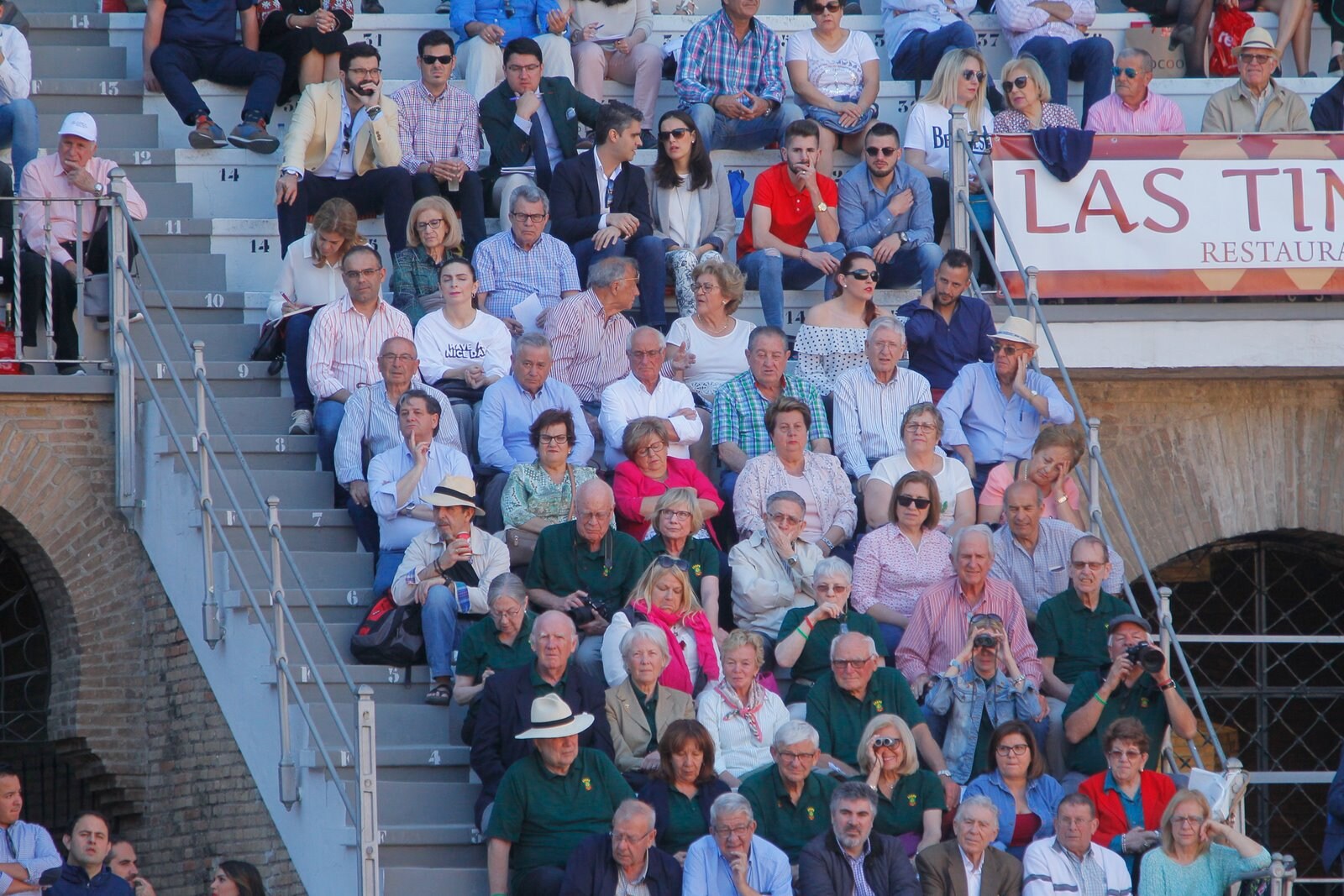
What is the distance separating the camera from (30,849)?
10.9 metres

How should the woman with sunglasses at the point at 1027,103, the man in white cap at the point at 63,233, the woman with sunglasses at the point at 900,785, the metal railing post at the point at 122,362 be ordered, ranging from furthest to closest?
the woman with sunglasses at the point at 1027,103 → the man in white cap at the point at 63,233 → the metal railing post at the point at 122,362 → the woman with sunglasses at the point at 900,785

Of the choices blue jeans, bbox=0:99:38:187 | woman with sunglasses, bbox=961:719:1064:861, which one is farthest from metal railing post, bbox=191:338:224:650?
woman with sunglasses, bbox=961:719:1064:861

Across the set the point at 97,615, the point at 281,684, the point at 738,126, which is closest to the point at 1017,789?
the point at 281,684

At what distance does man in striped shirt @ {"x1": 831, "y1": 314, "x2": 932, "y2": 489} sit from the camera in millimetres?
12148

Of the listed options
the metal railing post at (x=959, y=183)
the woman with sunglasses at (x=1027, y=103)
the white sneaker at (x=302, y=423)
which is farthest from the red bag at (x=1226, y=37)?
the white sneaker at (x=302, y=423)

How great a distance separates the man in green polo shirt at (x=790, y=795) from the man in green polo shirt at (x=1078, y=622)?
4.98 ft

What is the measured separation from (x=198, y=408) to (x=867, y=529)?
3472 mm

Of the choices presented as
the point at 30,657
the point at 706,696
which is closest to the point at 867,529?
the point at 706,696

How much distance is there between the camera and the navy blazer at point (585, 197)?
1337 cm

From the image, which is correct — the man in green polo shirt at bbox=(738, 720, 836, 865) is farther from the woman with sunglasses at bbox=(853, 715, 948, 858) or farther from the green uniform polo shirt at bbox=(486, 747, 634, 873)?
the green uniform polo shirt at bbox=(486, 747, 634, 873)

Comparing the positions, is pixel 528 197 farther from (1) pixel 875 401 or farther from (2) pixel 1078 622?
(2) pixel 1078 622

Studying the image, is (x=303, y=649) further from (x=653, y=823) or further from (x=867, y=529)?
(x=867, y=529)

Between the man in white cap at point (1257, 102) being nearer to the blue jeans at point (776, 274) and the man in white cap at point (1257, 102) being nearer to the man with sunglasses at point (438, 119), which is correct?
the blue jeans at point (776, 274)

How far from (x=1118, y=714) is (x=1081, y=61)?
19.5 ft
